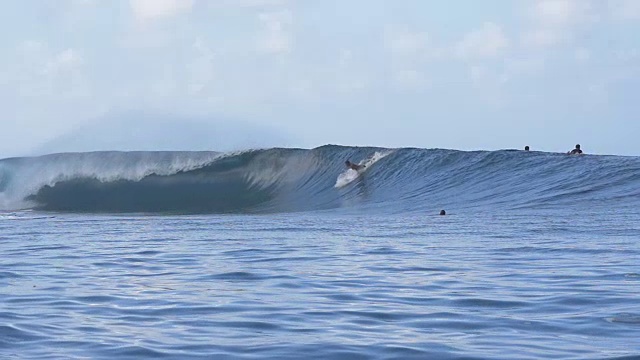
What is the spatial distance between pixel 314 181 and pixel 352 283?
25.9 meters

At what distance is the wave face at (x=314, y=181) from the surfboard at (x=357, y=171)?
6 centimetres

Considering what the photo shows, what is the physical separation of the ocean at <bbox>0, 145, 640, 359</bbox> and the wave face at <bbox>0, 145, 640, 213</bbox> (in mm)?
322

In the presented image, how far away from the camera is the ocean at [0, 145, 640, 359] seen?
7.03 metres

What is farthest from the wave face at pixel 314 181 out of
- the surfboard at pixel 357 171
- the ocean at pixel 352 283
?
the ocean at pixel 352 283

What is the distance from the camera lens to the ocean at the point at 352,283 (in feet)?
23.1

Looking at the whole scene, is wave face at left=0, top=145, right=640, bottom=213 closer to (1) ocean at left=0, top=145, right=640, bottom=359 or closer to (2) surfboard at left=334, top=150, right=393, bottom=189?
(2) surfboard at left=334, top=150, right=393, bottom=189

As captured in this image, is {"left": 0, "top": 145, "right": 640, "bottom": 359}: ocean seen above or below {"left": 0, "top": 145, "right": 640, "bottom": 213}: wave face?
below

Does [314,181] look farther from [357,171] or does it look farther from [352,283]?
[352,283]

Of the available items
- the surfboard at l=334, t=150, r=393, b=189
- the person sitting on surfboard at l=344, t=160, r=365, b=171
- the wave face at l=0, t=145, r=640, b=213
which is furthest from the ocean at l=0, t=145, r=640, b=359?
the person sitting on surfboard at l=344, t=160, r=365, b=171

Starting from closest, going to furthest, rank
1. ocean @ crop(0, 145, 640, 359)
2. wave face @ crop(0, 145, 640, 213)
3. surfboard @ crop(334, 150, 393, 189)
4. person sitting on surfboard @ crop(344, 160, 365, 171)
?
ocean @ crop(0, 145, 640, 359)
wave face @ crop(0, 145, 640, 213)
surfboard @ crop(334, 150, 393, 189)
person sitting on surfboard @ crop(344, 160, 365, 171)

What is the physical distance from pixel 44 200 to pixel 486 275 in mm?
31065

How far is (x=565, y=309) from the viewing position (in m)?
8.17

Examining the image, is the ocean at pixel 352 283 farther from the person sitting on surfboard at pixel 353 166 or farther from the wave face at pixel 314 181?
the person sitting on surfboard at pixel 353 166

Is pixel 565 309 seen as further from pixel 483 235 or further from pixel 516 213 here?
pixel 516 213
